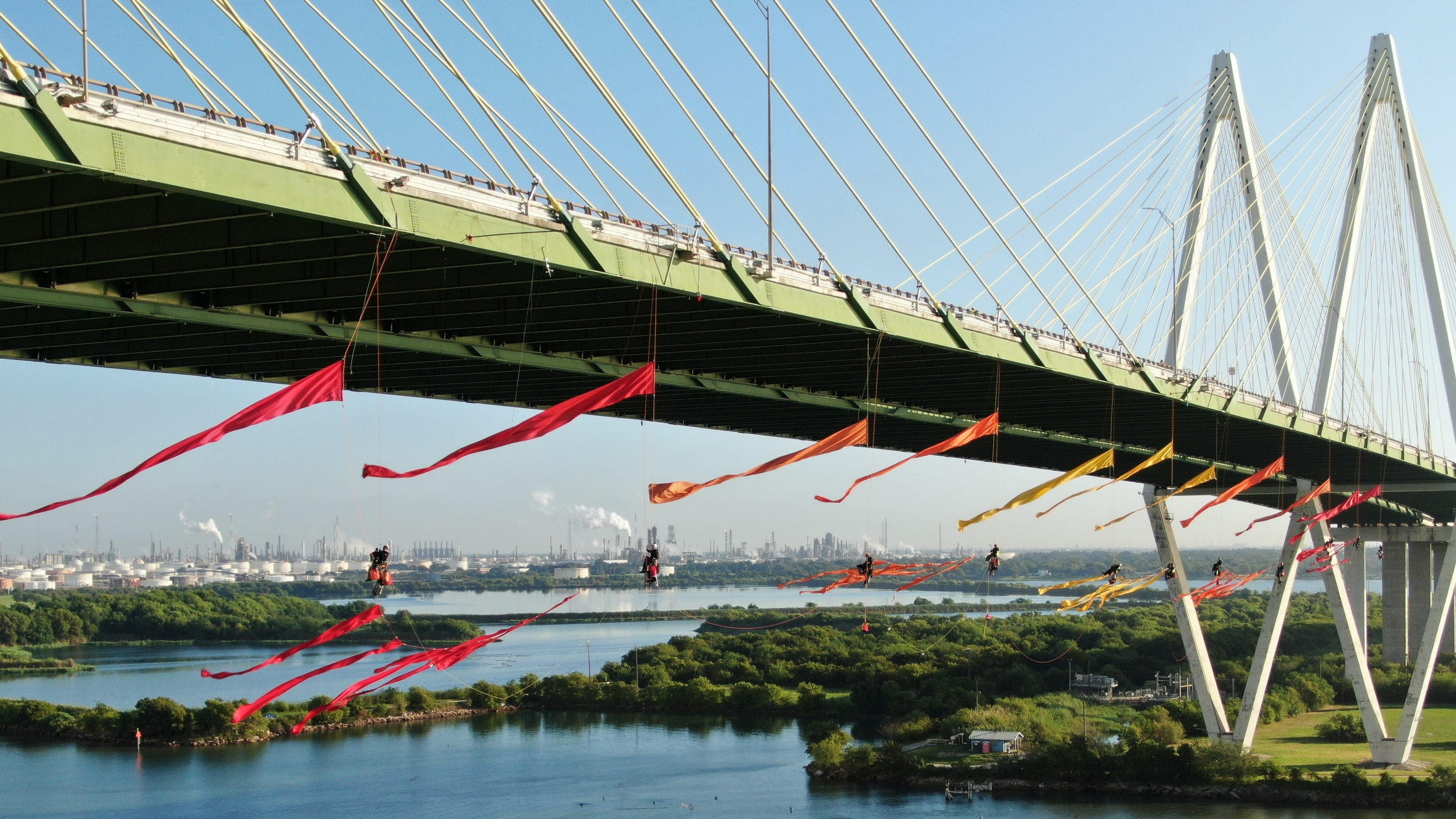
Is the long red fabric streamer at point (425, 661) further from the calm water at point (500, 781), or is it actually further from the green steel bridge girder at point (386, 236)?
the calm water at point (500, 781)

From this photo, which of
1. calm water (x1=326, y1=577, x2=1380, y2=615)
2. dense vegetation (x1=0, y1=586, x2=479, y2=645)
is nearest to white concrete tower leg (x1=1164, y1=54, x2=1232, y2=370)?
dense vegetation (x1=0, y1=586, x2=479, y2=645)

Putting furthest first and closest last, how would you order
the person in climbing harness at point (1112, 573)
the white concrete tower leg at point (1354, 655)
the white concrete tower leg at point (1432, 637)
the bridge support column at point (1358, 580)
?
1. the bridge support column at point (1358, 580)
2. the white concrete tower leg at point (1354, 655)
3. the white concrete tower leg at point (1432, 637)
4. the person in climbing harness at point (1112, 573)

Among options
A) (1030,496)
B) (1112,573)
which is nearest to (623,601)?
(1112,573)

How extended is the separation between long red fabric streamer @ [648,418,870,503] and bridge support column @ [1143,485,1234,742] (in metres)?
20.6

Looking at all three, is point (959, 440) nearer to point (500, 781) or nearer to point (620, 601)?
point (500, 781)

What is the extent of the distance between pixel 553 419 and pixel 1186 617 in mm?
28029

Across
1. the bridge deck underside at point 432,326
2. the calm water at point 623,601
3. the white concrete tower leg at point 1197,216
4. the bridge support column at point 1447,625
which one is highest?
the white concrete tower leg at point 1197,216

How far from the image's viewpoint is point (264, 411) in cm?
1056

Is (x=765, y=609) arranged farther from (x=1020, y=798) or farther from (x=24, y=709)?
(x=1020, y=798)

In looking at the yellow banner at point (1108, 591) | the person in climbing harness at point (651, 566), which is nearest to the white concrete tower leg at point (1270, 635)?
the yellow banner at point (1108, 591)

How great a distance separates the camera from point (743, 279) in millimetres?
16203

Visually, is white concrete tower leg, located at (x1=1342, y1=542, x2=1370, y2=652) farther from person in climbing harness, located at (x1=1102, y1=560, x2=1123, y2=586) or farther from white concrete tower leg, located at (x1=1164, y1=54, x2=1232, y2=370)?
person in climbing harness, located at (x1=1102, y1=560, x2=1123, y2=586)

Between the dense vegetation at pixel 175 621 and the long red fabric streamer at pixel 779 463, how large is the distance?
76.8m

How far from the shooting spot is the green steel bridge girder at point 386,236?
10477 mm
